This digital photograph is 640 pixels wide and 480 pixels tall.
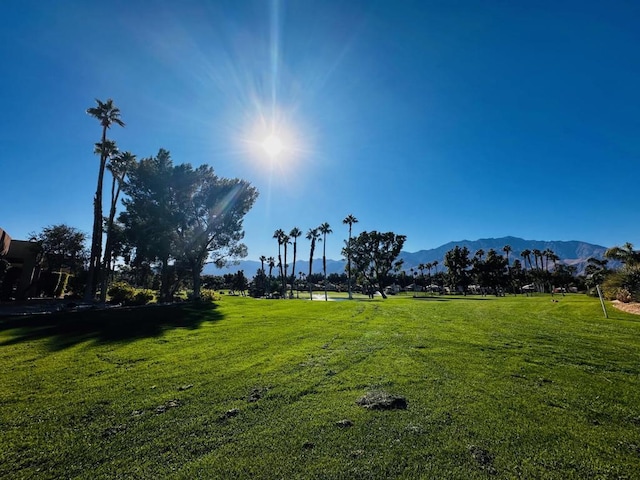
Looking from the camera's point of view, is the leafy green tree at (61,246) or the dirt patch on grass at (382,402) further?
the leafy green tree at (61,246)

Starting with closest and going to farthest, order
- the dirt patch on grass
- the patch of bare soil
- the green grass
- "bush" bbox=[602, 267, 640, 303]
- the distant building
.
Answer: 1. the green grass
2. the dirt patch on grass
3. the patch of bare soil
4. "bush" bbox=[602, 267, 640, 303]
5. the distant building

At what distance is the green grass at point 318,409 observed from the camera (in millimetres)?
3975

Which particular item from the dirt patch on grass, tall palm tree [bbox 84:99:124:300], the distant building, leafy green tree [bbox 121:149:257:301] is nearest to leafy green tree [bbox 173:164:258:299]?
leafy green tree [bbox 121:149:257:301]

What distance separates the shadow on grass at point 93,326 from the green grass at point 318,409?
28.3 inches

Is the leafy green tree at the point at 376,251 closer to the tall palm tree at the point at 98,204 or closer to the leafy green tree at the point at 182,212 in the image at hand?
the leafy green tree at the point at 182,212

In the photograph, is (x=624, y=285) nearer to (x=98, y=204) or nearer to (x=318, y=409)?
(x=318, y=409)

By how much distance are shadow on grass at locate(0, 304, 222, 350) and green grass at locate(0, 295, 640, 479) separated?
2.36 ft

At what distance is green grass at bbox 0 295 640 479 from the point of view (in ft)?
13.0

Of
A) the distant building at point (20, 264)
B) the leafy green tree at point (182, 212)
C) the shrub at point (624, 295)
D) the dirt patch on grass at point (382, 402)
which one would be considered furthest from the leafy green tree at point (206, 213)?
the shrub at point (624, 295)

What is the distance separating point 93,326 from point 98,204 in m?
21.7

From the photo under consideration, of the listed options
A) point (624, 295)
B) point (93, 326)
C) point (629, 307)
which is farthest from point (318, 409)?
point (624, 295)

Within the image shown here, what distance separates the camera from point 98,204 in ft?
102

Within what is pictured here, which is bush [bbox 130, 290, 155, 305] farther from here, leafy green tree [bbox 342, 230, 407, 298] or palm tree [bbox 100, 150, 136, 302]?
leafy green tree [bbox 342, 230, 407, 298]

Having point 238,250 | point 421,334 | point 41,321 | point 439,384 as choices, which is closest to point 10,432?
point 439,384
